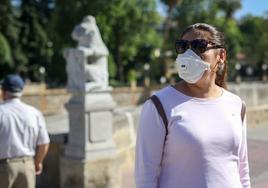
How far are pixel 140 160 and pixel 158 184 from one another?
142 mm

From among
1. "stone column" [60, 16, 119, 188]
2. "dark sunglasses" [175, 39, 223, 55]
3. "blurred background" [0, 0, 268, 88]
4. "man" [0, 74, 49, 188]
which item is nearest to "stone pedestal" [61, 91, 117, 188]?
"stone column" [60, 16, 119, 188]

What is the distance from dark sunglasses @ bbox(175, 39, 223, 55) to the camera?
2.50 m

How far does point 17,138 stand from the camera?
5125 millimetres

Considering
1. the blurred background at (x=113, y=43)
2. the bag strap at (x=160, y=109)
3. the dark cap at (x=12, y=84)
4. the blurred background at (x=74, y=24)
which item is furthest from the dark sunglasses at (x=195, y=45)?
the blurred background at (x=74, y=24)

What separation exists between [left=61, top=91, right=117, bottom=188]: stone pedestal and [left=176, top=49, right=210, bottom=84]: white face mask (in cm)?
575

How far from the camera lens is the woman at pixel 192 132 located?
2.39m

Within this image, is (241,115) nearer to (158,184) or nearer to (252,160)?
(158,184)

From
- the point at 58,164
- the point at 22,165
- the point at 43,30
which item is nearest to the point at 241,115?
the point at 22,165

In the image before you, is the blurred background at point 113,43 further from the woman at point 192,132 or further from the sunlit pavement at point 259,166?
the woman at point 192,132

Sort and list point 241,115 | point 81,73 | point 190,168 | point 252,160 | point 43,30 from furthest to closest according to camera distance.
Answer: point 43,30
point 81,73
point 252,160
point 241,115
point 190,168

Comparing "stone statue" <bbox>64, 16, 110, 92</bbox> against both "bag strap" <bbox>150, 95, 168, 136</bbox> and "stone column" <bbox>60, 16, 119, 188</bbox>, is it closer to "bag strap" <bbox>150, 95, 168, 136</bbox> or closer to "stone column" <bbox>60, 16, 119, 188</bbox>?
"stone column" <bbox>60, 16, 119, 188</bbox>

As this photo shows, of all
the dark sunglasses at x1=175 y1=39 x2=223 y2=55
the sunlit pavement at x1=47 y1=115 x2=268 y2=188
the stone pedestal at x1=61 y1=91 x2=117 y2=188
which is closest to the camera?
the dark sunglasses at x1=175 y1=39 x2=223 y2=55

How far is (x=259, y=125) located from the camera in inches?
600

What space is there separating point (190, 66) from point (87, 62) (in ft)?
20.1
